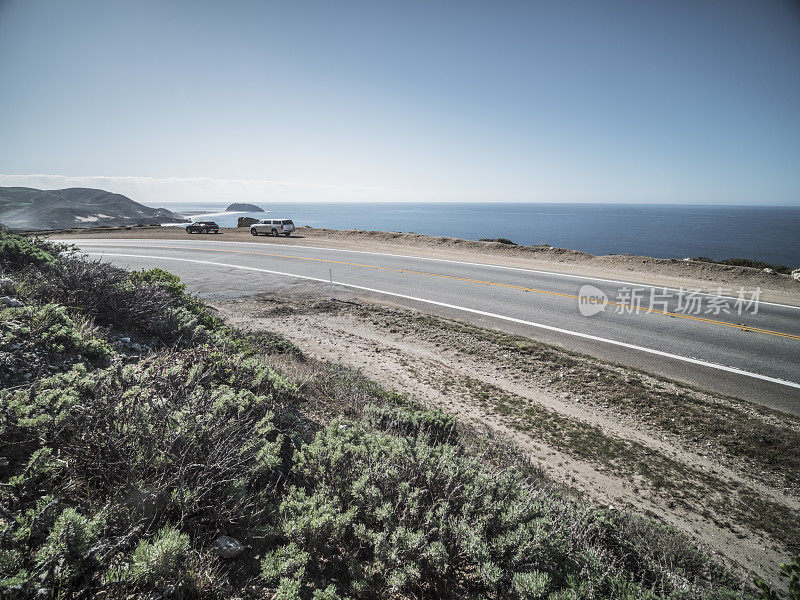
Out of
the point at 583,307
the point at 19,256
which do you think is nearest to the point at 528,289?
the point at 583,307

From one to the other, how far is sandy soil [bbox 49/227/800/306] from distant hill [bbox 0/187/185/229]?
90.2 m

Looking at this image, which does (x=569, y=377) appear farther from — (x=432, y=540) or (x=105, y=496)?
(x=105, y=496)

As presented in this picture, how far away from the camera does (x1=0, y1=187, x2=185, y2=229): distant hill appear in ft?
307

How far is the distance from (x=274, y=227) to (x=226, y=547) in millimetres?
33443

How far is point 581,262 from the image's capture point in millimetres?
19234

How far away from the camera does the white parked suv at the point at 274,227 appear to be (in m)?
32.6

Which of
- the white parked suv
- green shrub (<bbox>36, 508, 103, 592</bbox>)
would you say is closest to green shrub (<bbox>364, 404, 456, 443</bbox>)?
green shrub (<bbox>36, 508, 103, 592</bbox>)

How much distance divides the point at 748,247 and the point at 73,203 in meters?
210

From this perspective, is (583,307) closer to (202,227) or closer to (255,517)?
(255,517)

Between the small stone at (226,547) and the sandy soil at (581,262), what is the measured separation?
56.6 feet

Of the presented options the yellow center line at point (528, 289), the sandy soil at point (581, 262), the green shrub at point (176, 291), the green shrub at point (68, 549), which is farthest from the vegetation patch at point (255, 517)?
the sandy soil at point (581, 262)

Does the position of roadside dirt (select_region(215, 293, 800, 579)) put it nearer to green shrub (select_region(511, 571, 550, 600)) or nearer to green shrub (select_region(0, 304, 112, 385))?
green shrub (select_region(511, 571, 550, 600))

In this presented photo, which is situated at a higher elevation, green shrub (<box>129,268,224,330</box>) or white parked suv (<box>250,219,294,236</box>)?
white parked suv (<box>250,219,294,236</box>)

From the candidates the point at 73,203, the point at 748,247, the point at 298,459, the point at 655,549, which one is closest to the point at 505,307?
the point at 655,549
